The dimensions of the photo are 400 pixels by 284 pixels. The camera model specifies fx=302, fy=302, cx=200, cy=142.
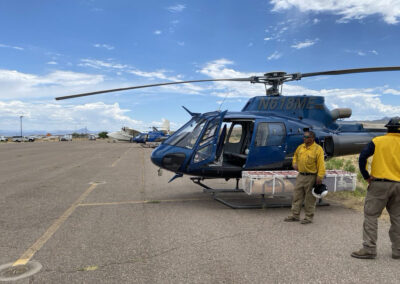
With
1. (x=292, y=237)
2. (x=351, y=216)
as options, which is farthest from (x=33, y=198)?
(x=351, y=216)

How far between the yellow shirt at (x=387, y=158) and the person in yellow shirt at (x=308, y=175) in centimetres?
151

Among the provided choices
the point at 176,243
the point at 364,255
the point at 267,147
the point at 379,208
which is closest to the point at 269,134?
the point at 267,147

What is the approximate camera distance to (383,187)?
4.11m

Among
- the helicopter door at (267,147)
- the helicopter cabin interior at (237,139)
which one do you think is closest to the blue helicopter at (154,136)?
the helicopter cabin interior at (237,139)

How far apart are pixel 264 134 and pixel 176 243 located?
3.82m

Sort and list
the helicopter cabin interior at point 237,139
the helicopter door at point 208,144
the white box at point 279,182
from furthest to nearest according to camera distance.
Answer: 1. the helicopter cabin interior at point 237,139
2. the helicopter door at point 208,144
3. the white box at point 279,182

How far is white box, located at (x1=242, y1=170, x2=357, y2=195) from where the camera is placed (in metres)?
6.34

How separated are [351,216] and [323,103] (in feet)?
11.3

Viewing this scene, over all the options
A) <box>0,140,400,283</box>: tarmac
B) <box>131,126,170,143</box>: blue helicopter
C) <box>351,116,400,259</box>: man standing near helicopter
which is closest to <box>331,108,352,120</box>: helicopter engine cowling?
<box>0,140,400,283</box>: tarmac

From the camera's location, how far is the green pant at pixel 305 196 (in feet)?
18.9

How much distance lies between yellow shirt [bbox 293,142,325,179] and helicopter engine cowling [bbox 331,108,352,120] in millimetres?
3395

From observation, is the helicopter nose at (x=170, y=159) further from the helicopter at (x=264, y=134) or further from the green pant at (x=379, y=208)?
the green pant at (x=379, y=208)

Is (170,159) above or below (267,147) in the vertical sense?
below

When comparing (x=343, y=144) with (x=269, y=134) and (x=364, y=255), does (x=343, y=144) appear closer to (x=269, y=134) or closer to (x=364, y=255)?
(x=269, y=134)
